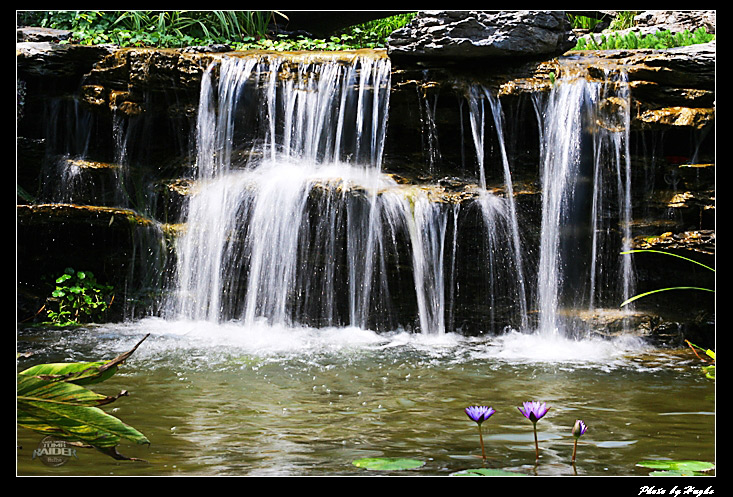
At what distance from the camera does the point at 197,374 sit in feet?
13.7

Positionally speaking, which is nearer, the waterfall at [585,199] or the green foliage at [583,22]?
the waterfall at [585,199]

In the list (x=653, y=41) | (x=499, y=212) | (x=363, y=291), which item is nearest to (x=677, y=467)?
(x=363, y=291)

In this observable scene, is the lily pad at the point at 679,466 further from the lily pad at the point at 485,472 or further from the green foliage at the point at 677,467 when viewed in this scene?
the lily pad at the point at 485,472

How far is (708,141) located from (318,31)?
5342 mm

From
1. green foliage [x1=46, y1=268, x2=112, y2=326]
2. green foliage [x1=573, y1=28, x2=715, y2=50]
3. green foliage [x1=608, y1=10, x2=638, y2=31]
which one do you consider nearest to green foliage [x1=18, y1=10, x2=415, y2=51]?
green foliage [x1=573, y1=28, x2=715, y2=50]

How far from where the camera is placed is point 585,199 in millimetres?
6367

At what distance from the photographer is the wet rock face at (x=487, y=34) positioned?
6477 mm

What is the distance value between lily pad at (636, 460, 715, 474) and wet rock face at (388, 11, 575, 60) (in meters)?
4.84

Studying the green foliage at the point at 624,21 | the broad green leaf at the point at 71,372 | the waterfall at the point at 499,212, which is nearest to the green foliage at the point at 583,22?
the green foliage at the point at 624,21

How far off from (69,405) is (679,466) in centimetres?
195

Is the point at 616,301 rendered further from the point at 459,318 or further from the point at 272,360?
the point at 272,360

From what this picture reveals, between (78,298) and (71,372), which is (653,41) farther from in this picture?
(71,372)

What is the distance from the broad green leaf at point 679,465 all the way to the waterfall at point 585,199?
12.0 feet

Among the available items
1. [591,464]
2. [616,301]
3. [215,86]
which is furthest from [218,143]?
[591,464]
